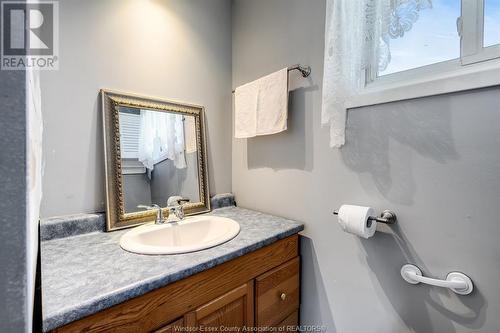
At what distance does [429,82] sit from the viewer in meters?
0.83

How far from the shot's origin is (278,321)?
3.73 ft

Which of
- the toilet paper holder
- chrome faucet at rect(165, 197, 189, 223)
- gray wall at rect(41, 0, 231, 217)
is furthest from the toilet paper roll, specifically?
gray wall at rect(41, 0, 231, 217)

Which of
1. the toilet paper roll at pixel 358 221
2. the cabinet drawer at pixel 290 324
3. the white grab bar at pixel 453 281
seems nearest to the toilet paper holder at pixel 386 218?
the toilet paper roll at pixel 358 221

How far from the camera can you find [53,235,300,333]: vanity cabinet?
662mm

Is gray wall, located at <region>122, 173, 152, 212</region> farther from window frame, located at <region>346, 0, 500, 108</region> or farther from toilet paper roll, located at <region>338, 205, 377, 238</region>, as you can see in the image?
window frame, located at <region>346, 0, 500, 108</region>

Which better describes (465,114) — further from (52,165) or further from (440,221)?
(52,165)

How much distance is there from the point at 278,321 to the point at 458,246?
2.72 feet

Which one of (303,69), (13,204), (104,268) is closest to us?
(13,204)

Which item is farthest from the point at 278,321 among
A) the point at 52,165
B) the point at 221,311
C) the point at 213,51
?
the point at 213,51

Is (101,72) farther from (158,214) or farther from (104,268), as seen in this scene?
(104,268)

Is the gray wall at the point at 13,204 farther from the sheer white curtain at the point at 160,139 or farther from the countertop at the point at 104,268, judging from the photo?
the sheer white curtain at the point at 160,139

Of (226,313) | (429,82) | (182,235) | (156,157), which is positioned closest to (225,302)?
(226,313)

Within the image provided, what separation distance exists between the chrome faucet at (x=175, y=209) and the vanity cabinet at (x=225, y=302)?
46 cm

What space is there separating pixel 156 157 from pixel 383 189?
3.67ft
